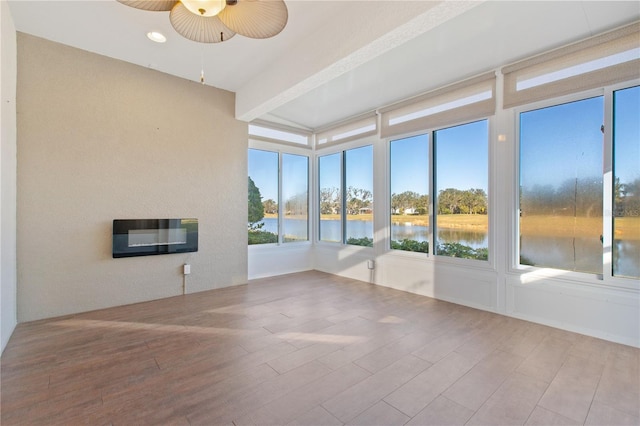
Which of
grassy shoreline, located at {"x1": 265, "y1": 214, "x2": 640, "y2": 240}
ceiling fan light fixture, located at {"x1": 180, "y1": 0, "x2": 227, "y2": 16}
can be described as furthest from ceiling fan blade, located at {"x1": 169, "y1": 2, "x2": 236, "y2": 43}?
grassy shoreline, located at {"x1": 265, "y1": 214, "x2": 640, "y2": 240}

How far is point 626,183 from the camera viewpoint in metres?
3.06

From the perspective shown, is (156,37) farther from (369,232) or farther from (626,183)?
(626,183)

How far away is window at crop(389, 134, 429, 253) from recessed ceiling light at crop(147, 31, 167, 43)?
3793 mm

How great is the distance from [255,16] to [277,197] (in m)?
4.37

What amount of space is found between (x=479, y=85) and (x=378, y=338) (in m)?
3.65

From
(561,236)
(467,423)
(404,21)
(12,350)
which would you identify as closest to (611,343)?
(561,236)

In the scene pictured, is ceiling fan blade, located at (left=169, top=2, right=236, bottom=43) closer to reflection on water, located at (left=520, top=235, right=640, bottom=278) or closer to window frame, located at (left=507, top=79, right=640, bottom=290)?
window frame, located at (left=507, top=79, right=640, bottom=290)

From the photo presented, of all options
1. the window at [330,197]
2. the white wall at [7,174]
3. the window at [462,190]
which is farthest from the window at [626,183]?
the white wall at [7,174]

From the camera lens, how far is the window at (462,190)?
4.17 m

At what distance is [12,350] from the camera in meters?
2.75

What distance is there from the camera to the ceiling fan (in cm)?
182

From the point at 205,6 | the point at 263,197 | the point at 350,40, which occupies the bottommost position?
the point at 263,197

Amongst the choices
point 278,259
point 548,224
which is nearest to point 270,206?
point 278,259

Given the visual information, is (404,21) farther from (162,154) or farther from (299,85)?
(162,154)
